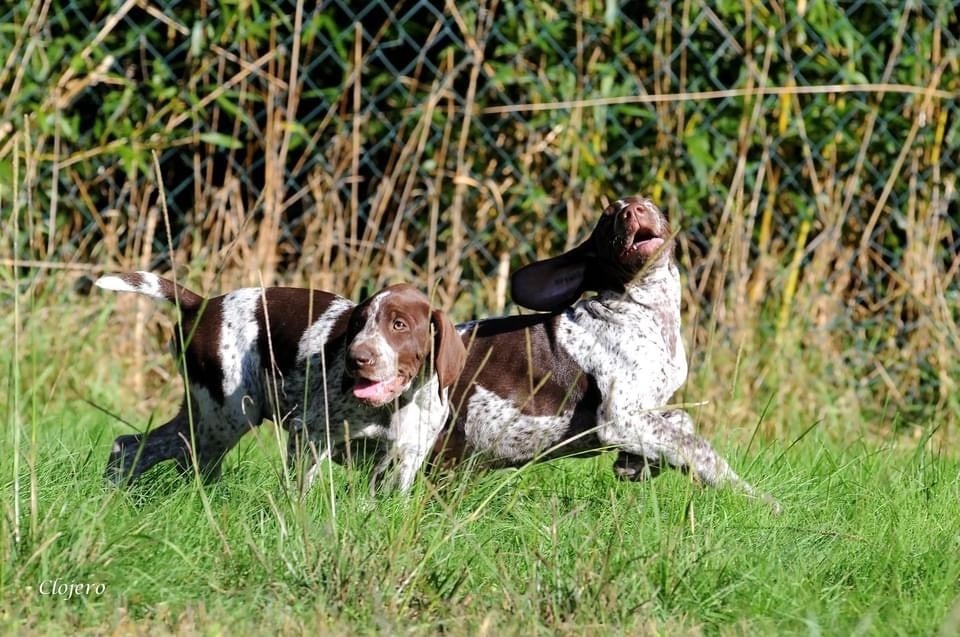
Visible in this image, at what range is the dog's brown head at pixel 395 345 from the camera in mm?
3838

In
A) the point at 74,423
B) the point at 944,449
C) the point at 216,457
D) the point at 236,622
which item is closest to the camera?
the point at 236,622

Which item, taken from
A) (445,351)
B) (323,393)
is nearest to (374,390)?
(445,351)

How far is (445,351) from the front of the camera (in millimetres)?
3994

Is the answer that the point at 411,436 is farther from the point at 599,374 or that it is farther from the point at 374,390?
the point at 599,374

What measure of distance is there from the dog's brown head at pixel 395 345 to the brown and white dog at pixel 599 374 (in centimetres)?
35

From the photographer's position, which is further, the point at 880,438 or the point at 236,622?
the point at 880,438

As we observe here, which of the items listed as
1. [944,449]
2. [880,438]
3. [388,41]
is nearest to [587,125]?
[388,41]

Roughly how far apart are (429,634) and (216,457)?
62.9 inches

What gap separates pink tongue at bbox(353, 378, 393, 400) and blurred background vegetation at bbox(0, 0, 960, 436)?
2845 millimetres

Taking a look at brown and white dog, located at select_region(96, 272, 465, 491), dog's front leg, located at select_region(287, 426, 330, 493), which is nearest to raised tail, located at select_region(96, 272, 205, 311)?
brown and white dog, located at select_region(96, 272, 465, 491)

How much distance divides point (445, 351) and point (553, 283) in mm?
775

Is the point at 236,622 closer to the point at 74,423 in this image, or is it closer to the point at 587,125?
the point at 74,423

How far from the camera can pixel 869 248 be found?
7.22 metres

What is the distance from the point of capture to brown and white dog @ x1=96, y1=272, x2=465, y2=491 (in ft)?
13.0
